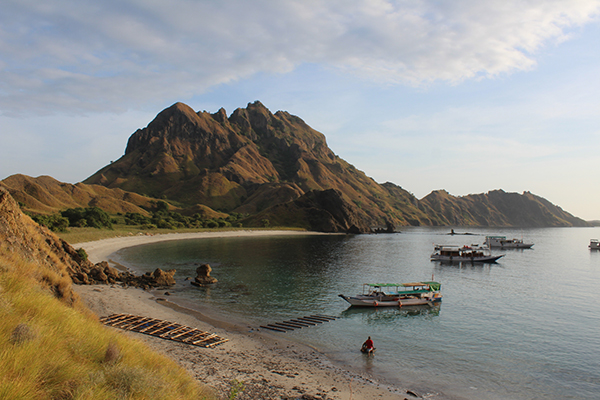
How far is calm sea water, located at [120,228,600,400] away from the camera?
21203 millimetres

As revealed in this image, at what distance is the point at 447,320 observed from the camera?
110ft

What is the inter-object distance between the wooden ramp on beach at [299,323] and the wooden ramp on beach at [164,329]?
589 centimetres

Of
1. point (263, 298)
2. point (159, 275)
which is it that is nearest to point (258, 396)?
point (263, 298)

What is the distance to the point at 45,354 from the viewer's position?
8562 mm

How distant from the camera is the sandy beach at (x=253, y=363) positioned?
1702 centimetres

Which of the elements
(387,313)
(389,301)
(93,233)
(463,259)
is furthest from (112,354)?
(93,233)

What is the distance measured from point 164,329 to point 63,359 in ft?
54.8

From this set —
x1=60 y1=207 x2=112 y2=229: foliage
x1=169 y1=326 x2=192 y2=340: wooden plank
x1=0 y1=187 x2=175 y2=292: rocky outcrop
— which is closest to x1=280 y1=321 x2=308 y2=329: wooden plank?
x1=169 y1=326 x2=192 y2=340: wooden plank

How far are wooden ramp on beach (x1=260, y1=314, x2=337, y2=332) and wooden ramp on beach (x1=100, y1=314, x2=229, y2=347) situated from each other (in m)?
5.89

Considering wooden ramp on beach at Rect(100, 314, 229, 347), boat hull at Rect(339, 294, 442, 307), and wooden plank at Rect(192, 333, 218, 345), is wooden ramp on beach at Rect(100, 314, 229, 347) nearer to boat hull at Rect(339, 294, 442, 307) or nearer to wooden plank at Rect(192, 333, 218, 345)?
wooden plank at Rect(192, 333, 218, 345)

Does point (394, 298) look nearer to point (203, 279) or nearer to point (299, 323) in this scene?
point (299, 323)

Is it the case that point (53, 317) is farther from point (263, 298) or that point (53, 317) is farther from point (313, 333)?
point (263, 298)

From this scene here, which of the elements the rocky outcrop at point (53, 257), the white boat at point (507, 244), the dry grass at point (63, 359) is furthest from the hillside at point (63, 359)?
the white boat at point (507, 244)

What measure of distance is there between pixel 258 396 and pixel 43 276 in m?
12.2
